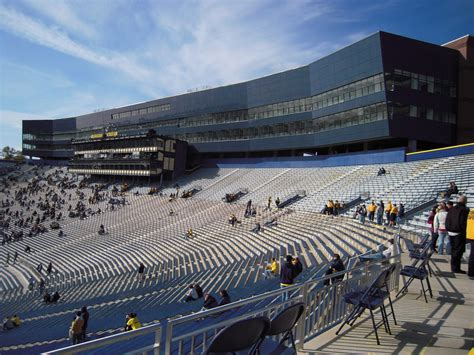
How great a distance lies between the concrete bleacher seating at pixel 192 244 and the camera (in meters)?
15.7

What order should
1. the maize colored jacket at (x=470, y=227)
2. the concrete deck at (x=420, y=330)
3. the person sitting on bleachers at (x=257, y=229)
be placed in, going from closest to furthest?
the concrete deck at (x=420, y=330) < the maize colored jacket at (x=470, y=227) < the person sitting on bleachers at (x=257, y=229)

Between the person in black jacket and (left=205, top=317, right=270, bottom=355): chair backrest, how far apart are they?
6.54 m

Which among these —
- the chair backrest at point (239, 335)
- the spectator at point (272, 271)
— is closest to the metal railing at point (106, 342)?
the chair backrest at point (239, 335)

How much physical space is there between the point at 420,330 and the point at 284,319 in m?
2.92

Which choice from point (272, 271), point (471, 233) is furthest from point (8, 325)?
point (471, 233)

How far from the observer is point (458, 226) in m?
7.83

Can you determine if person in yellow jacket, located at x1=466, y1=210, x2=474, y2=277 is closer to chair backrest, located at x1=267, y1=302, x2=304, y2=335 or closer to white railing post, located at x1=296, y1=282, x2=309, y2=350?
white railing post, located at x1=296, y1=282, x2=309, y2=350

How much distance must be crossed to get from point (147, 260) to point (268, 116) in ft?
101

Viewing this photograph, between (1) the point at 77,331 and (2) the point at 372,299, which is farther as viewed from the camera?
(1) the point at 77,331

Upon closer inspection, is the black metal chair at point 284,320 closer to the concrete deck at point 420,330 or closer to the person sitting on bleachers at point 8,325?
the concrete deck at point 420,330

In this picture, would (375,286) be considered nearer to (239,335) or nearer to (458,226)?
(239,335)

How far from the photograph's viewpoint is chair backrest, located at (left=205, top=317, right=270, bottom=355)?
3.07 m

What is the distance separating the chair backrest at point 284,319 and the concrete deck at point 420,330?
1.24 metres

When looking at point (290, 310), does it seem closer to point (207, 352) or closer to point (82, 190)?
point (207, 352)
